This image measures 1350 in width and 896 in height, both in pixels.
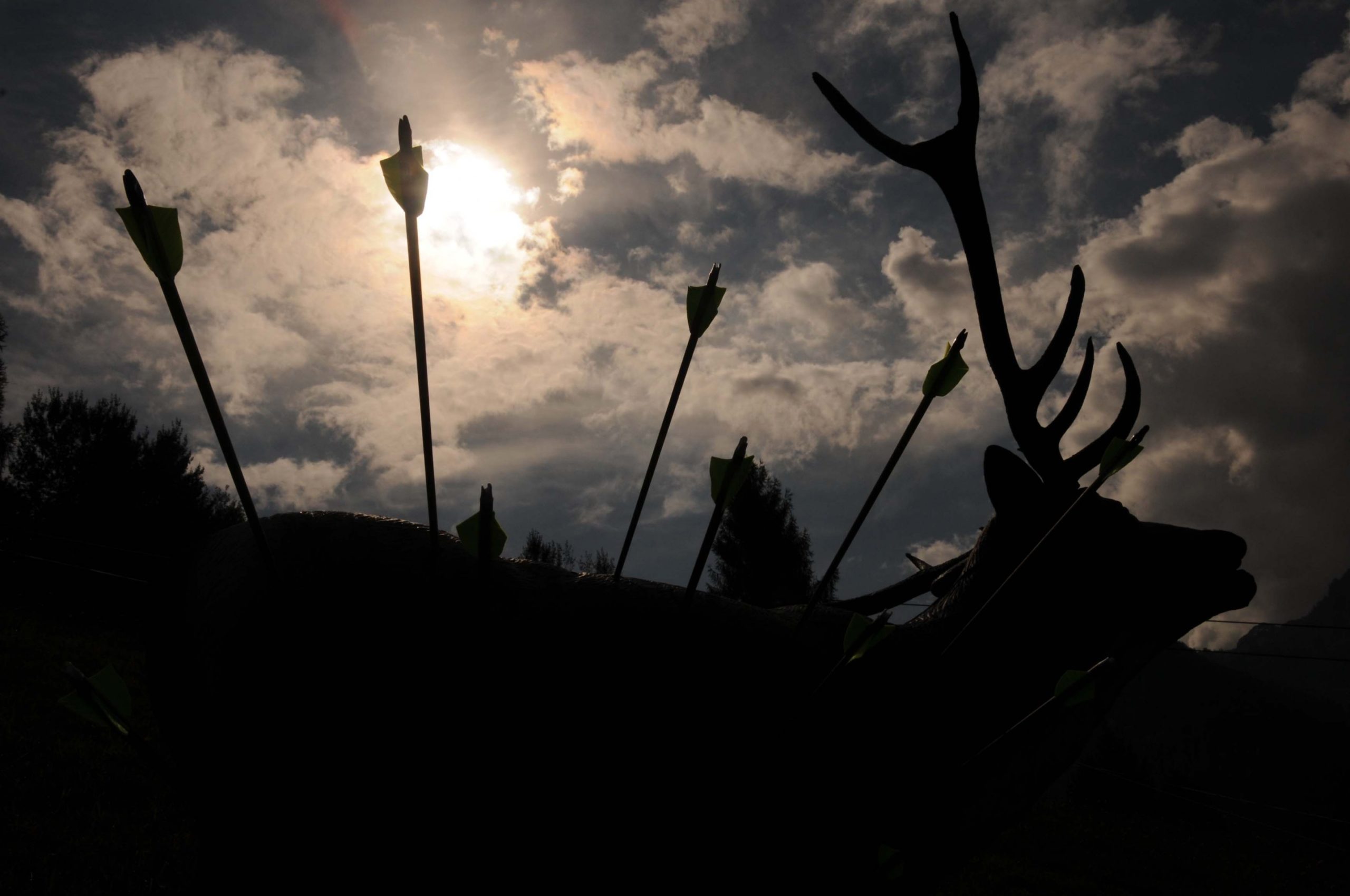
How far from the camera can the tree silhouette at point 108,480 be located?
51.3 feet

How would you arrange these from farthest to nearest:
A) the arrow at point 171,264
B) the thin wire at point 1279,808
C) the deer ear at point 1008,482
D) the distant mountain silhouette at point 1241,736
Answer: the distant mountain silhouette at point 1241,736, the thin wire at point 1279,808, the deer ear at point 1008,482, the arrow at point 171,264

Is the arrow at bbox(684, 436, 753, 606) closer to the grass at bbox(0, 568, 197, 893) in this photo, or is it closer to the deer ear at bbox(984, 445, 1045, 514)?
the deer ear at bbox(984, 445, 1045, 514)

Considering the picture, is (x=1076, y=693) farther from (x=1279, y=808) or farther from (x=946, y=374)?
(x=1279, y=808)

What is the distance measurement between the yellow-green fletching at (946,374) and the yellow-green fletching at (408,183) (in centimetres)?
93

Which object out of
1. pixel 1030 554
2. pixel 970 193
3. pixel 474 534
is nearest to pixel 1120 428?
pixel 970 193

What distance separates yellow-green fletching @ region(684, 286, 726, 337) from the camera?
4.08 ft

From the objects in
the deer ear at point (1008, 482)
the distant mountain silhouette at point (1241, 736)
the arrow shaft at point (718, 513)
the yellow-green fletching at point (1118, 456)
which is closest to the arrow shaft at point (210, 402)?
the arrow shaft at point (718, 513)

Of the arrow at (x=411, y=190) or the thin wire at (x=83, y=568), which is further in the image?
the thin wire at (x=83, y=568)

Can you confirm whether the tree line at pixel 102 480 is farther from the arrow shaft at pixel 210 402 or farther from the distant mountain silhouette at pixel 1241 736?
the distant mountain silhouette at pixel 1241 736

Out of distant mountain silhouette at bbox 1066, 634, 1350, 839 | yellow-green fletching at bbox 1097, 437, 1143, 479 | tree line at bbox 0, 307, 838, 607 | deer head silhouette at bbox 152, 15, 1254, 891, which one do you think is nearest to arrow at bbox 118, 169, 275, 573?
deer head silhouette at bbox 152, 15, 1254, 891

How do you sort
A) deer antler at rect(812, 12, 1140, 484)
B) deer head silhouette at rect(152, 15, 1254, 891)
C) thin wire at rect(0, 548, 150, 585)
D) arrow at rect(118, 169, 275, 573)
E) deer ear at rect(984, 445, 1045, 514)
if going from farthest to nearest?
1. thin wire at rect(0, 548, 150, 585)
2. deer antler at rect(812, 12, 1140, 484)
3. deer ear at rect(984, 445, 1045, 514)
4. deer head silhouette at rect(152, 15, 1254, 891)
5. arrow at rect(118, 169, 275, 573)

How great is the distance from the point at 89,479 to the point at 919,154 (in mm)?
20436

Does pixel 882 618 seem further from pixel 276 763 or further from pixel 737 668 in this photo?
pixel 276 763

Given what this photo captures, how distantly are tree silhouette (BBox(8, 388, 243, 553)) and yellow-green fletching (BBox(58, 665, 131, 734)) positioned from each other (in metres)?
17.4
